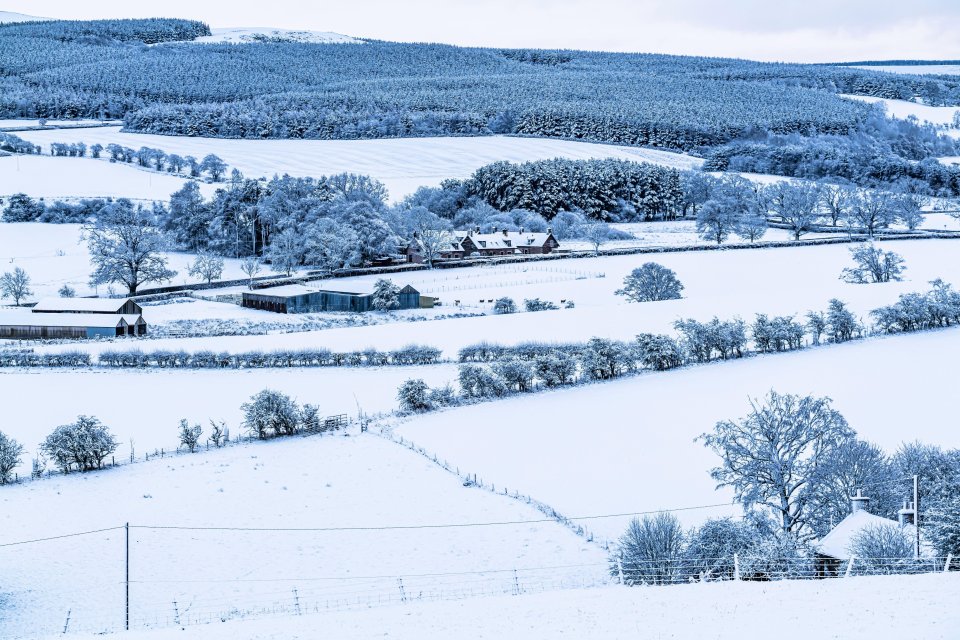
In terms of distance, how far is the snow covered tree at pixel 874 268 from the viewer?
212 ft

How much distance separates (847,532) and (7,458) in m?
22.4

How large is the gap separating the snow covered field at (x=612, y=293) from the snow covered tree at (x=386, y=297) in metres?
2.84

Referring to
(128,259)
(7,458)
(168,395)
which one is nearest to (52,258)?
(128,259)

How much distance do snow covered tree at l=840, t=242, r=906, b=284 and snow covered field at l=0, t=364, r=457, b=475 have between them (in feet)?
104

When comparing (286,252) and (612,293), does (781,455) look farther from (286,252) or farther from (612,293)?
(286,252)

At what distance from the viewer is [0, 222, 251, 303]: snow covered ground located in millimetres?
72312

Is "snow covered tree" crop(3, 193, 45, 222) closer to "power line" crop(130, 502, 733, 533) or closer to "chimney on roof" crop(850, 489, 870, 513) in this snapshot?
"power line" crop(130, 502, 733, 533)

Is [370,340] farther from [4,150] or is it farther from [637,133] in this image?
[637,133]

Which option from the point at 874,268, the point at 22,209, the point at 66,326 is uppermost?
the point at 22,209

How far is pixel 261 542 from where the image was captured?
25938mm

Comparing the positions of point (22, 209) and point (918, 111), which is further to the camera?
point (918, 111)

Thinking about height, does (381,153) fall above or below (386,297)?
above

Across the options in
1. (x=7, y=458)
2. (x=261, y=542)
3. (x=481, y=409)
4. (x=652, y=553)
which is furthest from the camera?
(x=481, y=409)

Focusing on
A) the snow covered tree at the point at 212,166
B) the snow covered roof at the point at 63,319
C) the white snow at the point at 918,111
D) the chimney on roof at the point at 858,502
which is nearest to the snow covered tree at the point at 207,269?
the snow covered roof at the point at 63,319
